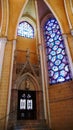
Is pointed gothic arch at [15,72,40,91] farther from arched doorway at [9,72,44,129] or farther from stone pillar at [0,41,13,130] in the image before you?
stone pillar at [0,41,13,130]

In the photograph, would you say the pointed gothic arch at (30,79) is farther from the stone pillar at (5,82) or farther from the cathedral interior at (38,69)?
the stone pillar at (5,82)

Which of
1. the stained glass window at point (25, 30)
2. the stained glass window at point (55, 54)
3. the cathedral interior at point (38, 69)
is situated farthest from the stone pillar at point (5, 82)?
the stained glass window at point (55, 54)

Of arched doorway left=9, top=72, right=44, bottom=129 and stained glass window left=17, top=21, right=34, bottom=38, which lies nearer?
arched doorway left=9, top=72, right=44, bottom=129

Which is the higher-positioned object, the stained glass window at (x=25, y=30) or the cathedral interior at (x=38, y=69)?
the stained glass window at (x=25, y=30)

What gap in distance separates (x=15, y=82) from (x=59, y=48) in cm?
384

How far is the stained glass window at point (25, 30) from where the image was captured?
41.9 feet

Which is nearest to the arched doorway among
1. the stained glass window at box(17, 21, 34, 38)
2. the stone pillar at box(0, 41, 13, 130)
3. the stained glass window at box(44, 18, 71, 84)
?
the stone pillar at box(0, 41, 13, 130)

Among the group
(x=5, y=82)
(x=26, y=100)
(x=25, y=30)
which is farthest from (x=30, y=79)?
(x=25, y=30)

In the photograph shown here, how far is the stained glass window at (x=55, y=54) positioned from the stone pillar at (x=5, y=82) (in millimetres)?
2690

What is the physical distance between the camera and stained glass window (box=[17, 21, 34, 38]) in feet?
41.9

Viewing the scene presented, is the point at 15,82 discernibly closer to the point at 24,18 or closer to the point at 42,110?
the point at 42,110

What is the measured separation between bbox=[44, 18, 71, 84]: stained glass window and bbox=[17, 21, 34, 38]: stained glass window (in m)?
1.09

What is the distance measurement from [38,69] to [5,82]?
2202 millimetres

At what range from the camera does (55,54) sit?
1152 cm
